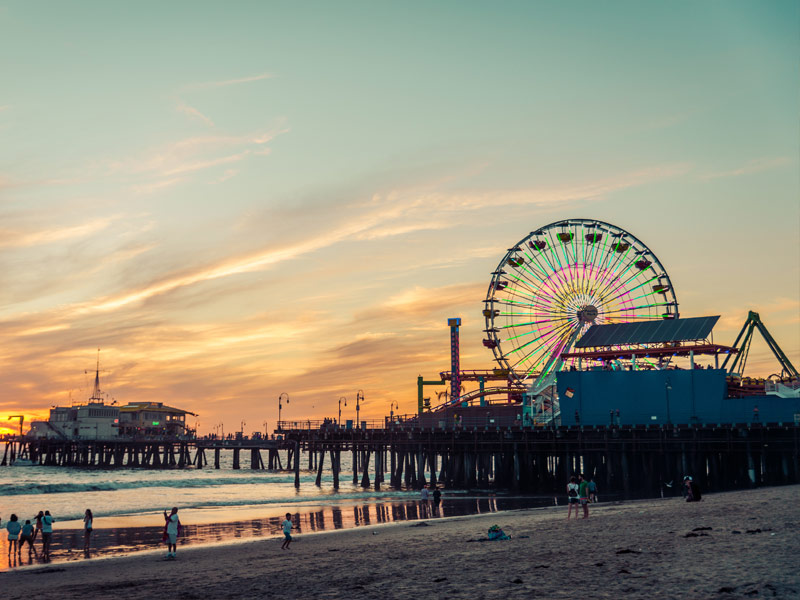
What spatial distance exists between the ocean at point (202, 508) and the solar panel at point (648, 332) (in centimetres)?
1992

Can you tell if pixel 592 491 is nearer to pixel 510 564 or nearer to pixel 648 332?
pixel 510 564

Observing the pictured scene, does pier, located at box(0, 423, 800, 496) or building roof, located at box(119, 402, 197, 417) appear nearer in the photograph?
pier, located at box(0, 423, 800, 496)

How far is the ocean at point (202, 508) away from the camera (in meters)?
34.1

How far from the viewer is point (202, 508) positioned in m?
51.6

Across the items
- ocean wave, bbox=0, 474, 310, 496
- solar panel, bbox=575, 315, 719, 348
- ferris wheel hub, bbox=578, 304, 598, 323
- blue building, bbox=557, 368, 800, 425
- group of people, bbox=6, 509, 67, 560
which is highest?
ferris wheel hub, bbox=578, 304, 598, 323

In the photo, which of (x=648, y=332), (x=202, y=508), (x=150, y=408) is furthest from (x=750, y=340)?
(x=150, y=408)

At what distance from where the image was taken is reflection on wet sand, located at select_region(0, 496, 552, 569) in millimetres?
30172

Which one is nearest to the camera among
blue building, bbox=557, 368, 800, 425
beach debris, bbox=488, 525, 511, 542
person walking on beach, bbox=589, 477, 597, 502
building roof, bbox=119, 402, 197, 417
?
beach debris, bbox=488, 525, 511, 542

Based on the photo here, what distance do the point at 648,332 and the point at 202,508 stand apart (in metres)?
41.4

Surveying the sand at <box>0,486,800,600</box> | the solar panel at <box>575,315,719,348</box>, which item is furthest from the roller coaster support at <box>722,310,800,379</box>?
the sand at <box>0,486,800,600</box>

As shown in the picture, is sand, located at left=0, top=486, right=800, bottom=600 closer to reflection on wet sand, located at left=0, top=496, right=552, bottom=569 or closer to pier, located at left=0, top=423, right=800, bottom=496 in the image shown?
reflection on wet sand, located at left=0, top=496, right=552, bottom=569

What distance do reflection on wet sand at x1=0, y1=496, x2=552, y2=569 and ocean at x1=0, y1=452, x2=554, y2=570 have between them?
42 mm

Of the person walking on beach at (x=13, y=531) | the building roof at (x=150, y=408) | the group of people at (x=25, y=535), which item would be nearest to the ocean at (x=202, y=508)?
the group of people at (x=25, y=535)

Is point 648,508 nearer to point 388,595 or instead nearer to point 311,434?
point 388,595
